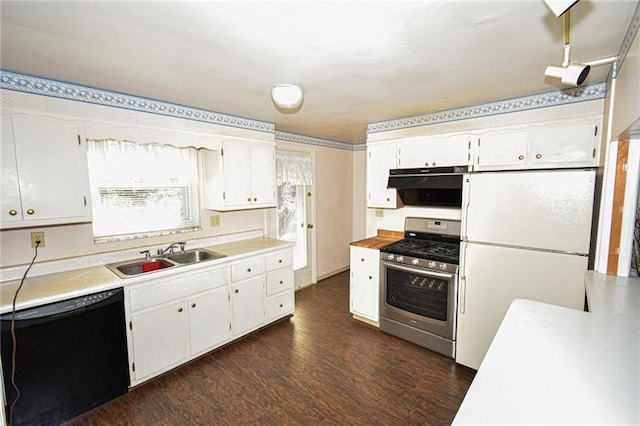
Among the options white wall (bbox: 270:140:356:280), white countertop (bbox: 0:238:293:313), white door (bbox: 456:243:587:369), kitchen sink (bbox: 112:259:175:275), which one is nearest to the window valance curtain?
white wall (bbox: 270:140:356:280)

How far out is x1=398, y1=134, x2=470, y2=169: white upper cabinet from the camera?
280 cm

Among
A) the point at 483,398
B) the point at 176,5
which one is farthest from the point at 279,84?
the point at 483,398

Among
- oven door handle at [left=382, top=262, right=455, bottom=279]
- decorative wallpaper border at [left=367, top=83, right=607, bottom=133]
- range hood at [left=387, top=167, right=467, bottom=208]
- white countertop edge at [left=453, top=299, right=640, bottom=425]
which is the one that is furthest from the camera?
range hood at [left=387, top=167, right=467, bottom=208]

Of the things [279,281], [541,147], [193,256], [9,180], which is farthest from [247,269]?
[541,147]

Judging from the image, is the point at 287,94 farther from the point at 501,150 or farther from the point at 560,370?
the point at 560,370

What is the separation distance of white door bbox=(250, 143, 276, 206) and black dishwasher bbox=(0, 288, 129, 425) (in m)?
1.70

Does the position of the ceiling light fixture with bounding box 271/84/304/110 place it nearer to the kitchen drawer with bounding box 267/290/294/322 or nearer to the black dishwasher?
the black dishwasher

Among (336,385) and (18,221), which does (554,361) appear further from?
(18,221)

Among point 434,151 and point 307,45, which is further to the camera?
point 434,151

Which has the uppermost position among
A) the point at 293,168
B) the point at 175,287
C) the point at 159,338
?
the point at 293,168

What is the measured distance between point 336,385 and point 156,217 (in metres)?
2.33

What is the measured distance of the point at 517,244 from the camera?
7.55 ft

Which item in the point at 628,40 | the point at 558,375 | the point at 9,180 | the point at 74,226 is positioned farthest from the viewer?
the point at 74,226

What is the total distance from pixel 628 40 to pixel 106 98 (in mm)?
3607
